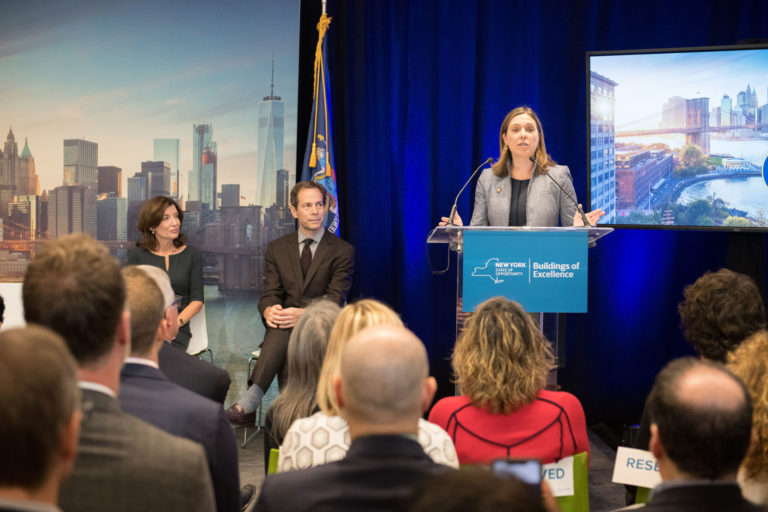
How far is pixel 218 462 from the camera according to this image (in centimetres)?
190

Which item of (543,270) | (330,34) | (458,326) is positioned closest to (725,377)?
(543,270)

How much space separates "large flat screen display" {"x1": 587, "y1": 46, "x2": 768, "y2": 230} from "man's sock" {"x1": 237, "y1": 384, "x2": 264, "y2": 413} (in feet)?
7.99

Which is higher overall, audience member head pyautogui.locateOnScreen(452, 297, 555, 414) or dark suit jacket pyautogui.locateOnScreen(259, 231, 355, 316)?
dark suit jacket pyautogui.locateOnScreen(259, 231, 355, 316)

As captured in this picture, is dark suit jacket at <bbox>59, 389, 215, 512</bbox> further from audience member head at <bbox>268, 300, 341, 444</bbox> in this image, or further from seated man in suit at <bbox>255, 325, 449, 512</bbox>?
audience member head at <bbox>268, 300, 341, 444</bbox>

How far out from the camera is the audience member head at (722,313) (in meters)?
2.52

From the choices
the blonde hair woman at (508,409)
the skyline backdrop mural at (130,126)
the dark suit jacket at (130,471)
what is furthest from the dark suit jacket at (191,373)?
the skyline backdrop mural at (130,126)

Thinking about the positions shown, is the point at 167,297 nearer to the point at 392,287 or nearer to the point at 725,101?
the point at 392,287

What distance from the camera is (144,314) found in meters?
1.94

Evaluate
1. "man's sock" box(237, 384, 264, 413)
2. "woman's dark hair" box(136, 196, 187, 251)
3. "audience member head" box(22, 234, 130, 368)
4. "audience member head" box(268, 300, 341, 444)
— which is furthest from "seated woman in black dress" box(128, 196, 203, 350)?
"audience member head" box(22, 234, 130, 368)

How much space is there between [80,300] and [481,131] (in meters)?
4.33

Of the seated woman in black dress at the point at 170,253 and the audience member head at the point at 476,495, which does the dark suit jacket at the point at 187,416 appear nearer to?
the audience member head at the point at 476,495

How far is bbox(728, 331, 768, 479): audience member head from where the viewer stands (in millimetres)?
1946

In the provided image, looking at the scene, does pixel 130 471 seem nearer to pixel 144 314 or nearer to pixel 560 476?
pixel 144 314

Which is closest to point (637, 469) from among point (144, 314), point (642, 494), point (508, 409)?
point (642, 494)
